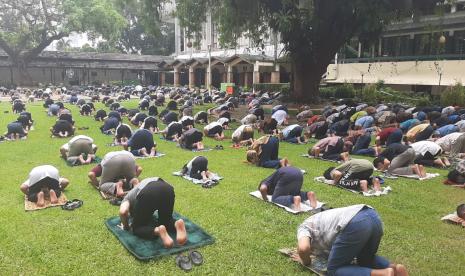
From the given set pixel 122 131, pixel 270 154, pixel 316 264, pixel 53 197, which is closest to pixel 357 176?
pixel 270 154

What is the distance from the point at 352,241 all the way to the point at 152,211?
2524 mm

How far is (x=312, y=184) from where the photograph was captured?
855cm

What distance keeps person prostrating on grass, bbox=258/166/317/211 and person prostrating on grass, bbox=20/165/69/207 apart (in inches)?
137

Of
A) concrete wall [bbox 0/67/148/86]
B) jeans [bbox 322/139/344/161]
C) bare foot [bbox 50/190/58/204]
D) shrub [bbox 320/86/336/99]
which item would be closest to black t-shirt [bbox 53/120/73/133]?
bare foot [bbox 50/190/58/204]

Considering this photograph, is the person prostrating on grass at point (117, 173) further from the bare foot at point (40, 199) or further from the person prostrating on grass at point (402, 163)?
the person prostrating on grass at point (402, 163)

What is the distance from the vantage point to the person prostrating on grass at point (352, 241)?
428 cm

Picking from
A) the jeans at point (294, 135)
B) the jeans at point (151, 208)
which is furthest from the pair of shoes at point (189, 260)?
the jeans at point (294, 135)

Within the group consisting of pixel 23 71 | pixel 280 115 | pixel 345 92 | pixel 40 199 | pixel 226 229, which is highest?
pixel 23 71

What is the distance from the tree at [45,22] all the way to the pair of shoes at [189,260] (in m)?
39.2

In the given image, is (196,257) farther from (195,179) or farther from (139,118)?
(139,118)

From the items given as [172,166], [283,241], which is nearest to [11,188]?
[172,166]

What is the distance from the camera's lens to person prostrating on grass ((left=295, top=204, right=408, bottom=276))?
14.0 ft

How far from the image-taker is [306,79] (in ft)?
71.6

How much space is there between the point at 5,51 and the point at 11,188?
4023 centimetres
